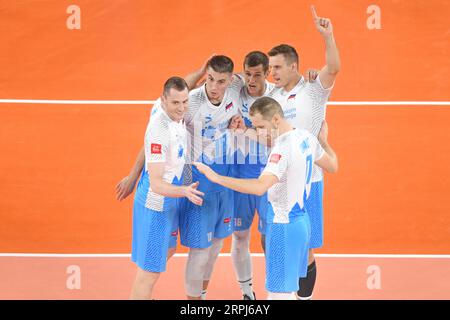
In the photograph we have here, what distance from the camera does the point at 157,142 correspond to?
23.4 feet

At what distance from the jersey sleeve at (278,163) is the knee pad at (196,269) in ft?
4.92

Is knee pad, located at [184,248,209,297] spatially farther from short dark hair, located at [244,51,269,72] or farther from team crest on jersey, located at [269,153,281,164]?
short dark hair, located at [244,51,269,72]

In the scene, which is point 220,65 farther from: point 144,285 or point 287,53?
point 144,285

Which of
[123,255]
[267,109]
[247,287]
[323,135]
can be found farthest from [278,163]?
[123,255]

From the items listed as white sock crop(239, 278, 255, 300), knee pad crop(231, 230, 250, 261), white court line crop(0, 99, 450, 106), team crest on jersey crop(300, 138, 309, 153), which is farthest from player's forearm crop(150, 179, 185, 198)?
white court line crop(0, 99, 450, 106)

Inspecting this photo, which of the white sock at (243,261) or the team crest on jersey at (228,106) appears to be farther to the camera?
the white sock at (243,261)

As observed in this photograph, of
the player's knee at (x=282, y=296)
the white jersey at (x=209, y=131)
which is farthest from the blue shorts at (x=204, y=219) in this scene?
the player's knee at (x=282, y=296)

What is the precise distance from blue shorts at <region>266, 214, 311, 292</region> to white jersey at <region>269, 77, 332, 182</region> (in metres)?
1.16

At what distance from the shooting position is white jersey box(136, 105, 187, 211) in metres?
7.15

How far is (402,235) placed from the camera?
33.7ft

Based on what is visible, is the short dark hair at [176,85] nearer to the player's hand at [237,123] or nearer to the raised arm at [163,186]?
the raised arm at [163,186]

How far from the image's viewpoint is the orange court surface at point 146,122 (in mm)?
9516
